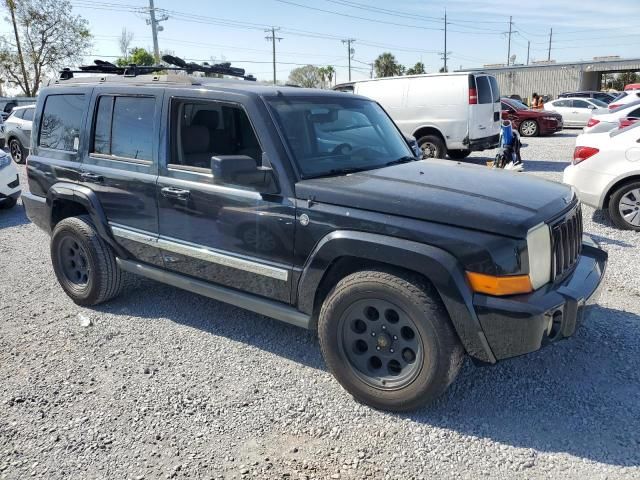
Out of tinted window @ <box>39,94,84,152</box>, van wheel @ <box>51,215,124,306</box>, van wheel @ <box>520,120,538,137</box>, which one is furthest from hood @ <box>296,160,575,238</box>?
van wheel @ <box>520,120,538,137</box>

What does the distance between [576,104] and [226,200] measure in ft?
79.2

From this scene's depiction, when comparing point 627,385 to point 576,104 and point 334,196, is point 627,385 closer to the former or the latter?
point 334,196

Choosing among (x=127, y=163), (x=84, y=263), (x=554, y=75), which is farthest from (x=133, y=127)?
(x=554, y=75)

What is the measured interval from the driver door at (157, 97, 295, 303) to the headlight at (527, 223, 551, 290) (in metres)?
1.35

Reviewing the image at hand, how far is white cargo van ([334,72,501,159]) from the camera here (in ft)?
38.3

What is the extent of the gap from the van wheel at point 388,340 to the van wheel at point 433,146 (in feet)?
31.5

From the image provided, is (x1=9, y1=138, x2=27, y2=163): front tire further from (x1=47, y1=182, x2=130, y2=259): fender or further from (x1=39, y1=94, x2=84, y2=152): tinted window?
(x1=47, y1=182, x2=130, y2=259): fender

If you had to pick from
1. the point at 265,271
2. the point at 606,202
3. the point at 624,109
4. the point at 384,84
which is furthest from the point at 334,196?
the point at 624,109

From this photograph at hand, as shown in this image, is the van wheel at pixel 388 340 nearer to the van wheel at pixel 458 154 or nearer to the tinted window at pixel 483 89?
the tinted window at pixel 483 89

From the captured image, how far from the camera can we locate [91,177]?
4.30 metres

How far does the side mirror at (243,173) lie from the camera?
3.09m

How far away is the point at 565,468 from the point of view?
2.59m

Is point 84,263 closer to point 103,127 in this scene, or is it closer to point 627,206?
point 103,127

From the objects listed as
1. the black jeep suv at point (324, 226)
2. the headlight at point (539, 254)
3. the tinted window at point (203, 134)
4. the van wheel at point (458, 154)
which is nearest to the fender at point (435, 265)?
the black jeep suv at point (324, 226)
